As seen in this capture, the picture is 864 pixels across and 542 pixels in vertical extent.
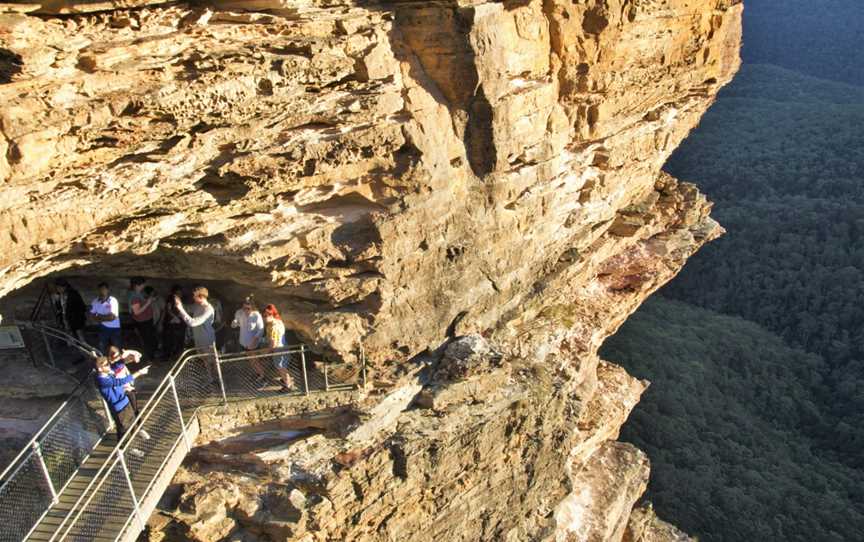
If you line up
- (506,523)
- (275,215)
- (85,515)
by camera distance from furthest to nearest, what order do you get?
1. (506,523)
2. (275,215)
3. (85,515)

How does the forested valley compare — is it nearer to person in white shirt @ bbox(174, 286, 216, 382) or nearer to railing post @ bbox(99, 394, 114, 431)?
person in white shirt @ bbox(174, 286, 216, 382)

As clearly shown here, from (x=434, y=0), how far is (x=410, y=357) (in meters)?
5.04

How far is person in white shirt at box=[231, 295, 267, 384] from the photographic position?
9.57 m

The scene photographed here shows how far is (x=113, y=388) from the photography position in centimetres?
841

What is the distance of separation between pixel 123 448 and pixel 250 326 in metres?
2.19

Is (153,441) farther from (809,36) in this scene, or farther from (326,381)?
(809,36)

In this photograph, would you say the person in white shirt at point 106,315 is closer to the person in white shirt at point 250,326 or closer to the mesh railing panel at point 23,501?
the person in white shirt at point 250,326

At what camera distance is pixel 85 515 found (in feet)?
25.6

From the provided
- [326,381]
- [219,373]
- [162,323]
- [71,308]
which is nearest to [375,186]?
[326,381]

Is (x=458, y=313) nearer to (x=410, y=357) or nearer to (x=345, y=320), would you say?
(x=410, y=357)

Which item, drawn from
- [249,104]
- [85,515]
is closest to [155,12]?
[249,104]

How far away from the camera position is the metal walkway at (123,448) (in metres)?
7.72

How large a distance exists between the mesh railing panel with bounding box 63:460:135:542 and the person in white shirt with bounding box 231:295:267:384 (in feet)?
7.28

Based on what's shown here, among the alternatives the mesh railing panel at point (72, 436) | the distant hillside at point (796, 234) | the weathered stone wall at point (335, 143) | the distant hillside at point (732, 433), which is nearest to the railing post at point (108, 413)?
the mesh railing panel at point (72, 436)
